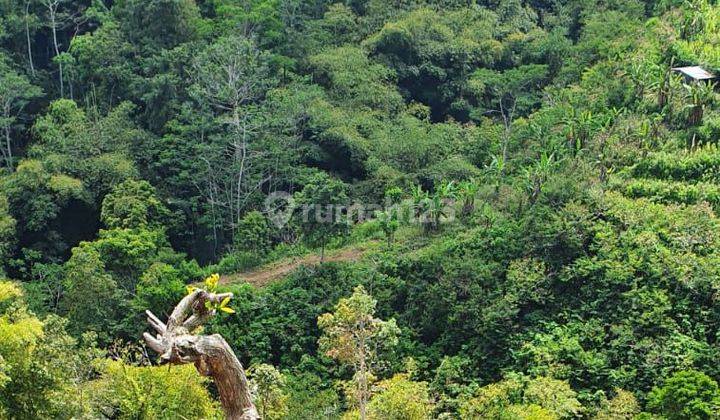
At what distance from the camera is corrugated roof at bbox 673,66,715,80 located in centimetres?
2864

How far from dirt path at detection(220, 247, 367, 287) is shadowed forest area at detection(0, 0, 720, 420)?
0.11m

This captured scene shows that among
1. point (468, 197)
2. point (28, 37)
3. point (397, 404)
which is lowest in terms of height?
point (397, 404)

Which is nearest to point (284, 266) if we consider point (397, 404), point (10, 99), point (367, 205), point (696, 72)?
point (367, 205)

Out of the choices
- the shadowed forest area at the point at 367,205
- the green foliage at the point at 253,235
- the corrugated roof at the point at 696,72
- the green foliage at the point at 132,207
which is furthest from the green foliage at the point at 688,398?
the green foliage at the point at 132,207

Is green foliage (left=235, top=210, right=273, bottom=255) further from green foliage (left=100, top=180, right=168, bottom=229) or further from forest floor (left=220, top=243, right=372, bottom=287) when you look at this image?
green foliage (left=100, top=180, right=168, bottom=229)

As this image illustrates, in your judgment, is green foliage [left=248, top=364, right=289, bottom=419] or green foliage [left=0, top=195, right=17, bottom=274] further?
green foliage [left=0, top=195, right=17, bottom=274]

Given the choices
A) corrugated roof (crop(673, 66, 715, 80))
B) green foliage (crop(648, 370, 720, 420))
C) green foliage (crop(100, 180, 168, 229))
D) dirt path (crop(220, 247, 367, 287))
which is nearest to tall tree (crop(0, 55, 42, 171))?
green foliage (crop(100, 180, 168, 229))

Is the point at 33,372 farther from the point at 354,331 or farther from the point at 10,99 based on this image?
the point at 10,99

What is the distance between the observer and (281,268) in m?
28.7

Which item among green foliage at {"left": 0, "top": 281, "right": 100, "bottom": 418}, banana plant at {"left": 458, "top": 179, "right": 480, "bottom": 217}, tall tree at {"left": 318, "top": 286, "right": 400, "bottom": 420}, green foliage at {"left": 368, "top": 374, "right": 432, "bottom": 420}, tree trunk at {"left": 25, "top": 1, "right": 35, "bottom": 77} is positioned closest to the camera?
green foliage at {"left": 0, "top": 281, "right": 100, "bottom": 418}

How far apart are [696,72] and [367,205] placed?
9726mm

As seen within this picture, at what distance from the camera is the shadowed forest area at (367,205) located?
21.0 meters

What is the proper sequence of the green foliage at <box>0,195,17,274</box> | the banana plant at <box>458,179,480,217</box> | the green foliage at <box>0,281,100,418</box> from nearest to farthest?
1. the green foliage at <box>0,281,100,418</box>
2. the banana plant at <box>458,179,480,217</box>
3. the green foliage at <box>0,195,17,274</box>

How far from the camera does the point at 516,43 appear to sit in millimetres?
39281
